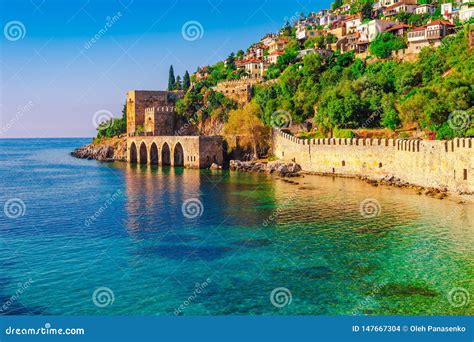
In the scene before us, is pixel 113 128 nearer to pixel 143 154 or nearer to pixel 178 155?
pixel 143 154

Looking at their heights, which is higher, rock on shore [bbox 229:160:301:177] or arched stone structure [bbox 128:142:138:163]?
arched stone structure [bbox 128:142:138:163]

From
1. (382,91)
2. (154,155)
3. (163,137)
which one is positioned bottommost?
(154,155)

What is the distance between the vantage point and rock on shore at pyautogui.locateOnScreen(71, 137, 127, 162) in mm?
62625

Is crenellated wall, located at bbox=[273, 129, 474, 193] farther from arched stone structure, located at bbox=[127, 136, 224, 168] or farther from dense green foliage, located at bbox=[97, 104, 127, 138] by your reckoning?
dense green foliage, located at bbox=[97, 104, 127, 138]

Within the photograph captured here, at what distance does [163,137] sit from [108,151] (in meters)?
15.4

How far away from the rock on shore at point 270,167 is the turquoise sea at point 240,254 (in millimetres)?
9793

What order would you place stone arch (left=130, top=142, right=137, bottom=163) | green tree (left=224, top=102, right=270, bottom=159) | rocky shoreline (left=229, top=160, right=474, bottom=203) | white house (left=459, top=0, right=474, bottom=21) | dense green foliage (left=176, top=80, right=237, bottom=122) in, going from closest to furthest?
rocky shoreline (left=229, top=160, right=474, bottom=203) → green tree (left=224, top=102, right=270, bottom=159) → stone arch (left=130, top=142, right=137, bottom=163) → white house (left=459, top=0, right=474, bottom=21) → dense green foliage (left=176, top=80, right=237, bottom=122)

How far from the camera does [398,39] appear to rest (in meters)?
57.7

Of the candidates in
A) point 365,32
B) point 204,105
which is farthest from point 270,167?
point 365,32

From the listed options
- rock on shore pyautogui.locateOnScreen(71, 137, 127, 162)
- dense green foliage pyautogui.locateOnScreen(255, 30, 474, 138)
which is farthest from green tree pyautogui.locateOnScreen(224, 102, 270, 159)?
rock on shore pyautogui.locateOnScreen(71, 137, 127, 162)

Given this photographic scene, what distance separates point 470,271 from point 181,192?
64.8 feet

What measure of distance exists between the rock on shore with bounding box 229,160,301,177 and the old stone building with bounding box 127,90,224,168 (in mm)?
3360

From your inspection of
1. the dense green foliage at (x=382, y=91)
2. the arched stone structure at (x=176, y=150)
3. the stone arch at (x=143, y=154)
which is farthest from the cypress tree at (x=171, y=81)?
the stone arch at (x=143, y=154)

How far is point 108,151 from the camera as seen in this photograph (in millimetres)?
65188
